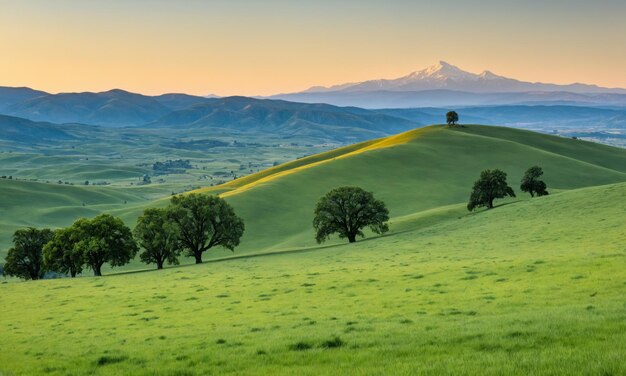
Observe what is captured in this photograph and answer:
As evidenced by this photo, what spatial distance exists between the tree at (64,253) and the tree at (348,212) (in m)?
30.4

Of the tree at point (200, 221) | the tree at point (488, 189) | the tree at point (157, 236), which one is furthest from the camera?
the tree at point (488, 189)

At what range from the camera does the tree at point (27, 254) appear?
236ft

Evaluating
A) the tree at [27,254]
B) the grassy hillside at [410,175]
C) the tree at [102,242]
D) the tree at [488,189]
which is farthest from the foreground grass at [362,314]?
the grassy hillside at [410,175]

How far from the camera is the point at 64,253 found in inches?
2472

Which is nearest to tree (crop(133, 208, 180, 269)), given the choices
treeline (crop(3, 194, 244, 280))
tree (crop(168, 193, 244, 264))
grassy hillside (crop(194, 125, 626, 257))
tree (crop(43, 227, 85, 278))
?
treeline (crop(3, 194, 244, 280))

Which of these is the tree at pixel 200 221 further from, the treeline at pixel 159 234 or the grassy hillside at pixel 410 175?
the grassy hillside at pixel 410 175

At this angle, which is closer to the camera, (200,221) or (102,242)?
(102,242)

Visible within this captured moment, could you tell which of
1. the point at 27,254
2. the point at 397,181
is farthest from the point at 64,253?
the point at 397,181

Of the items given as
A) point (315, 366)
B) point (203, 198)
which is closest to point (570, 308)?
point (315, 366)

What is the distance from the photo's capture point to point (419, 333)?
1684 centimetres

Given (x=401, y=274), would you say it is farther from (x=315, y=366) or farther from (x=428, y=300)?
(x=315, y=366)

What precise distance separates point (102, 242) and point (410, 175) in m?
93.1

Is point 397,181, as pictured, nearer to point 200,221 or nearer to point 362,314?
point 200,221

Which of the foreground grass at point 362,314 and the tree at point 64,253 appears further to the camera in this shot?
the tree at point 64,253
